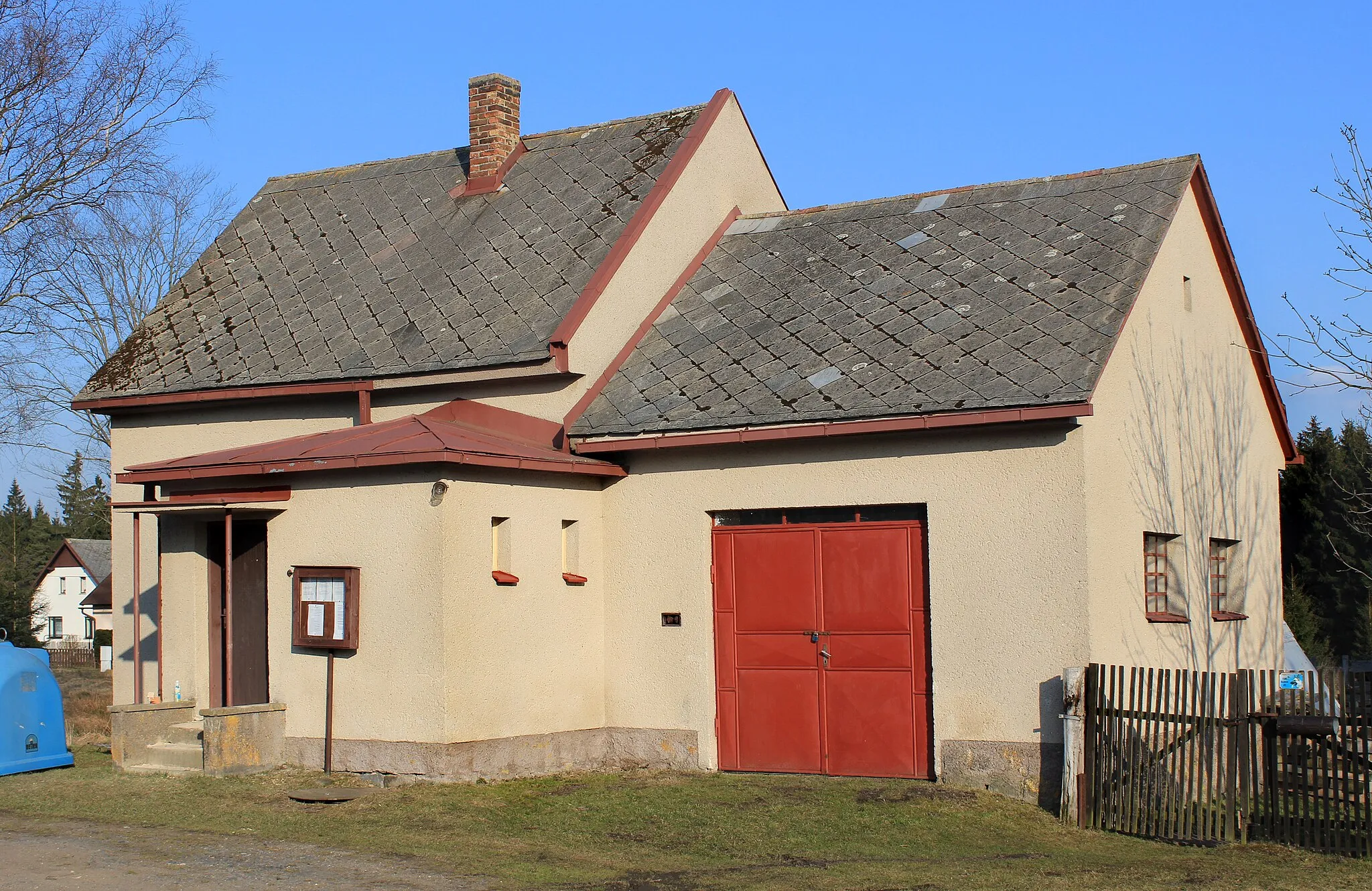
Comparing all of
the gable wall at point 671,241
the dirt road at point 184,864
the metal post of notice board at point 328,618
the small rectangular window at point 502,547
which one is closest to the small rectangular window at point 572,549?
the small rectangular window at point 502,547

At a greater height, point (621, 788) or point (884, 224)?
point (884, 224)

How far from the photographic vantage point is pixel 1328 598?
31.1 meters

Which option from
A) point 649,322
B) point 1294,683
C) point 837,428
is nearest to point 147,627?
point 649,322

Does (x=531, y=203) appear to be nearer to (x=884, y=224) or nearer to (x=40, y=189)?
(x=884, y=224)

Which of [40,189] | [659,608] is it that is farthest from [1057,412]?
[40,189]

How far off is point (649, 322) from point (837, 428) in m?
3.64

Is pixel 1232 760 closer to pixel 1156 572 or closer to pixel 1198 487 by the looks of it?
pixel 1156 572

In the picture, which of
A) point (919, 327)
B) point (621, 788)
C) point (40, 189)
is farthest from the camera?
point (40, 189)

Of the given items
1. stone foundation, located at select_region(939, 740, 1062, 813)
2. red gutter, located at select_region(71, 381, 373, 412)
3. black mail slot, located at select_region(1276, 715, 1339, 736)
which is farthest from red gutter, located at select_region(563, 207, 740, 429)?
black mail slot, located at select_region(1276, 715, 1339, 736)

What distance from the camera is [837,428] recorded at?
1243cm

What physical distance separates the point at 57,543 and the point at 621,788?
7840 cm

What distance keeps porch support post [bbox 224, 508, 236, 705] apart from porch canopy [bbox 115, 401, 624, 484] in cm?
57

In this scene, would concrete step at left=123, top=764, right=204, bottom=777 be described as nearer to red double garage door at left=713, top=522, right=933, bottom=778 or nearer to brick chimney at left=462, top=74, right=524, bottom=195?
red double garage door at left=713, top=522, right=933, bottom=778

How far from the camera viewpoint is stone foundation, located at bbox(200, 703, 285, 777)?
40.6 feet
